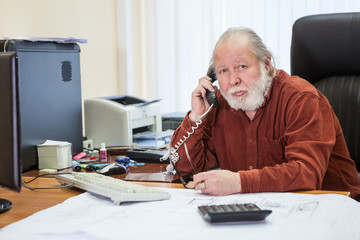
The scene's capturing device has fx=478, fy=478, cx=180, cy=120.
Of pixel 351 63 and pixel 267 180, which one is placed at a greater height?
pixel 351 63

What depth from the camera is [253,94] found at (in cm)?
162

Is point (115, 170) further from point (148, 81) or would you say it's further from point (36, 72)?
point (148, 81)

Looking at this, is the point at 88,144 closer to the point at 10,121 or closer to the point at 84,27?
the point at 84,27

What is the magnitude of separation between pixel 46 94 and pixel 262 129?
0.86 metres

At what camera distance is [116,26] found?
3.62m

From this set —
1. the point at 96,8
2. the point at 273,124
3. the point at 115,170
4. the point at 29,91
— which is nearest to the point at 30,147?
the point at 29,91

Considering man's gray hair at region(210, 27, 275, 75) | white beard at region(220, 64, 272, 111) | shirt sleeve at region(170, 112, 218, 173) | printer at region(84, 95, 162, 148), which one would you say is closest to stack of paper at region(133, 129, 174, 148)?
printer at region(84, 95, 162, 148)

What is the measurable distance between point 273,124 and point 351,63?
51 centimetres

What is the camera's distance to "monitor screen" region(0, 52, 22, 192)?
1.05 meters

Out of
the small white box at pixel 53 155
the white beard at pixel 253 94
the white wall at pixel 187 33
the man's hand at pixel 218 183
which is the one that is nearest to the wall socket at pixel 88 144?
the small white box at pixel 53 155

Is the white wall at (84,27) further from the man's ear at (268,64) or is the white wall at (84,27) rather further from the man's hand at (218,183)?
the man's hand at (218,183)

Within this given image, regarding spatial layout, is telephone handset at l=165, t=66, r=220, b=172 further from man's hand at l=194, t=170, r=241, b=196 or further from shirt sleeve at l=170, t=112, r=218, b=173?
man's hand at l=194, t=170, r=241, b=196

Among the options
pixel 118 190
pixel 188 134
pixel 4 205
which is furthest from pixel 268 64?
pixel 4 205

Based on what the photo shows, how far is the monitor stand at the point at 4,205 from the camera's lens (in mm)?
1188
